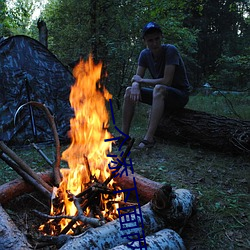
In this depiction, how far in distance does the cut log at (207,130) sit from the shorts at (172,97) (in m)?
0.19

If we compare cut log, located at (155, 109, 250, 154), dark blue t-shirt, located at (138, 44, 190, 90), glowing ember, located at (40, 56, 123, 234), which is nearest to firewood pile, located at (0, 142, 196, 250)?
glowing ember, located at (40, 56, 123, 234)

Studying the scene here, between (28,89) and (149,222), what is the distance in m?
3.99

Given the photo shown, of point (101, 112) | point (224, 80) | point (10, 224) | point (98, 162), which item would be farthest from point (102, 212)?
point (224, 80)

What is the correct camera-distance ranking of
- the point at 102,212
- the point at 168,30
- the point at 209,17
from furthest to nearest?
the point at 209,17, the point at 168,30, the point at 102,212

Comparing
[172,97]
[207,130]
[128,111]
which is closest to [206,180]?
[207,130]

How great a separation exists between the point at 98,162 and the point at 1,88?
3.29 metres

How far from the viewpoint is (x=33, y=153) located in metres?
4.49

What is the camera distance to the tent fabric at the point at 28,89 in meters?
4.82

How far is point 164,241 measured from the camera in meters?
1.70

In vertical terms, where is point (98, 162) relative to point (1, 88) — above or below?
below

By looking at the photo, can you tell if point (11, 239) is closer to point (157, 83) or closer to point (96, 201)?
point (96, 201)

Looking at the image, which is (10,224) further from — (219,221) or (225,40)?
(225,40)

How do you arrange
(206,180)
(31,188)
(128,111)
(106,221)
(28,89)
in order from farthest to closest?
(28,89)
(128,111)
(206,180)
(31,188)
(106,221)

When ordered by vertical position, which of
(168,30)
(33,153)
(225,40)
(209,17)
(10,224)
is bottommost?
(33,153)
